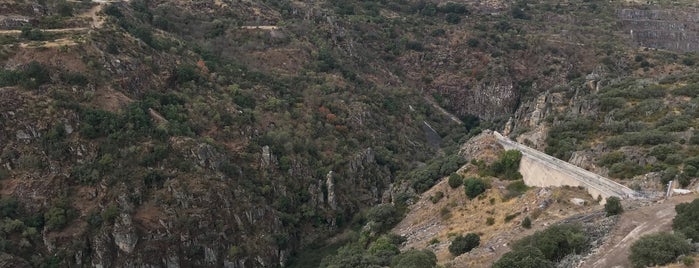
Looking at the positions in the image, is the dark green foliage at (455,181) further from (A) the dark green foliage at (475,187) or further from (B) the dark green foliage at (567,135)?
(B) the dark green foliage at (567,135)

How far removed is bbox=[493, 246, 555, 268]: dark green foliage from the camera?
30.5m

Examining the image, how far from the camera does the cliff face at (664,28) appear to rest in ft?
399

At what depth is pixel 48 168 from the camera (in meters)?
53.5

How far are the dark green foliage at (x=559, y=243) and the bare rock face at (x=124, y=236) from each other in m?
36.1

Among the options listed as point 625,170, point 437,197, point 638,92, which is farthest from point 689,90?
point 437,197

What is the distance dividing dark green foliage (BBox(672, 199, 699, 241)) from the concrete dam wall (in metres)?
8.17

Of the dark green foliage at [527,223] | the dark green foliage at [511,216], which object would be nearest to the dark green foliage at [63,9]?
the dark green foliage at [511,216]

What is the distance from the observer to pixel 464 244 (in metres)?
39.7

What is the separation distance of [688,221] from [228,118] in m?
52.4

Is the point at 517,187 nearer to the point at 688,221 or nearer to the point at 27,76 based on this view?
the point at 688,221

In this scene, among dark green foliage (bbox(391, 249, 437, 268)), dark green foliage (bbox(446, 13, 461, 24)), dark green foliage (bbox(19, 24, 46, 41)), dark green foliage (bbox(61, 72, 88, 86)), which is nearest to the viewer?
dark green foliage (bbox(391, 249, 437, 268))

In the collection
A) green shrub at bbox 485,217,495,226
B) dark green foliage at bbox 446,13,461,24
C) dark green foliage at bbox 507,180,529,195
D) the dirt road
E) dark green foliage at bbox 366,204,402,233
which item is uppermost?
the dirt road

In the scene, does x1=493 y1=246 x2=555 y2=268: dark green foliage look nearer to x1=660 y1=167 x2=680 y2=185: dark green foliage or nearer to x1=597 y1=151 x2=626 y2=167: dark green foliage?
x1=660 y1=167 x2=680 y2=185: dark green foliage

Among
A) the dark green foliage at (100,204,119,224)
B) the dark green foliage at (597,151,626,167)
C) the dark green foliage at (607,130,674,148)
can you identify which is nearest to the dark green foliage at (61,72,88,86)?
the dark green foliage at (100,204,119,224)
